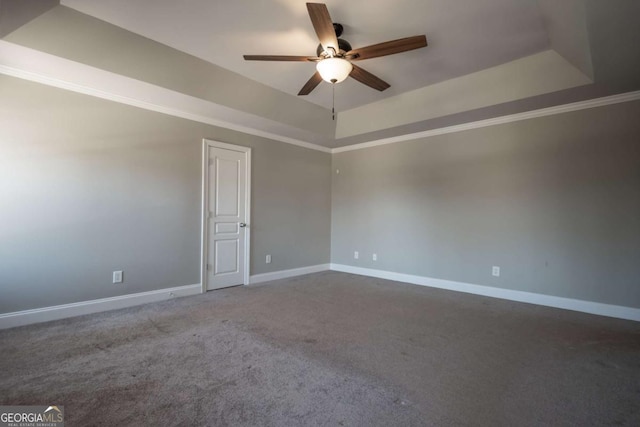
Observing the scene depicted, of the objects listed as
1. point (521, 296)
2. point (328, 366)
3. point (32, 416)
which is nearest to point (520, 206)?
point (521, 296)

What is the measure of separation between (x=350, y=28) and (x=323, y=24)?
0.78m

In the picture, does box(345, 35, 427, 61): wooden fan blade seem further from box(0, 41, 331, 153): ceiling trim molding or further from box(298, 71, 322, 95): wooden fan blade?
box(0, 41, 331, 153): ceiling trim molding

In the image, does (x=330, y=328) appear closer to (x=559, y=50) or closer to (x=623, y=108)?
(x=559, y=50)

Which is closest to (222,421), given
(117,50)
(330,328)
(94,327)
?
(330,328)

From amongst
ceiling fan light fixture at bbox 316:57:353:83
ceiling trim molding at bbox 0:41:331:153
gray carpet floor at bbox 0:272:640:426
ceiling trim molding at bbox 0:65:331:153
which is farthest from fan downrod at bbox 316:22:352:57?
gray carpet floor at bbox 0:272:640:426

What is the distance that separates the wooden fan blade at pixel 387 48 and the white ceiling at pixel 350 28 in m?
0.42

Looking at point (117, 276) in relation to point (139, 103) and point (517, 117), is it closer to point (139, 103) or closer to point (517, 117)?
point (139, 103)

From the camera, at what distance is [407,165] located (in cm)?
504

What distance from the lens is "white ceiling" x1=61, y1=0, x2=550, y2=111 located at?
96.4 inches

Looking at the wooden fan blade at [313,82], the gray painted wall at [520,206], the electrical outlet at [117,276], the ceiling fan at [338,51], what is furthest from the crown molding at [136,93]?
the electrical outlet at [117,276]

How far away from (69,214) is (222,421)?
289 centimetres

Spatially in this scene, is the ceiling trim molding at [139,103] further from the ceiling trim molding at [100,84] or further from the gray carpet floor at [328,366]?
the gray carpet floor at [328,366]

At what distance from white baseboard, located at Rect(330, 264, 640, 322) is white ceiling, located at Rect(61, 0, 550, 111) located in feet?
9.68

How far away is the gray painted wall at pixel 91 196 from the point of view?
283 centimetres
